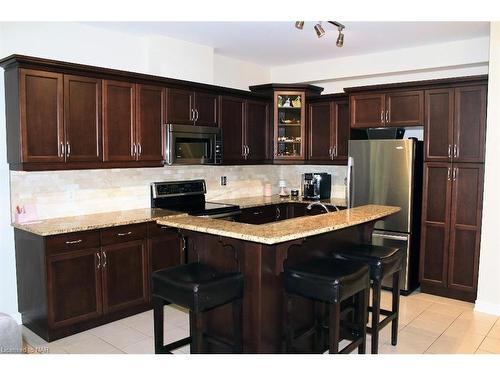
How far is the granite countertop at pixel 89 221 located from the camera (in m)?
3.49

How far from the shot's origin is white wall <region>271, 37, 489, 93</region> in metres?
4.77

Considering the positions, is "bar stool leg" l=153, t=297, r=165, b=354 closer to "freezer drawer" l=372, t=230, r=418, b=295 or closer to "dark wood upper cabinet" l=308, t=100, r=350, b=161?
"freezer drawer" l=372, t=230, r=418, b=295

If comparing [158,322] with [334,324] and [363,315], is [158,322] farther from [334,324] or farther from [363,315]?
[363,315]

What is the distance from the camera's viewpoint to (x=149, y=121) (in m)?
4.38

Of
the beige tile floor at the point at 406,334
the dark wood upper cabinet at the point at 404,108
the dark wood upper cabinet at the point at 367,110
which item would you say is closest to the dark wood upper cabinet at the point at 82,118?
the beige tile floor at the point at 406,334

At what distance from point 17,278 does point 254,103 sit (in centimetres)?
334

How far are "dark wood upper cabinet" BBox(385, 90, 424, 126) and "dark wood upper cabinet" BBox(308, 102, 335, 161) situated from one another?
89cm

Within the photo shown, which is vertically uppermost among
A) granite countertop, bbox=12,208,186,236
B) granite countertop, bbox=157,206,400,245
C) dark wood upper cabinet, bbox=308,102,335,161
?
dark wood upper cabinet, bbox=308,102,335,161

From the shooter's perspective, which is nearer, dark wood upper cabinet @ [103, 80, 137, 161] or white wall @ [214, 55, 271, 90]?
dark wood upper cabinet @ [103, 80, 137, 161]

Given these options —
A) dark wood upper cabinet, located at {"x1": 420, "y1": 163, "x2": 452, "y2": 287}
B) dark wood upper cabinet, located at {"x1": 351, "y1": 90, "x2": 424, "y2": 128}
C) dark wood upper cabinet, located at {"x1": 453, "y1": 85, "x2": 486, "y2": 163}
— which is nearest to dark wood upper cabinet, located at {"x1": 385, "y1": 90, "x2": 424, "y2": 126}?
dark wood upper cabinet, located at {"x1": 351, "y1": 90, "x2": 424, "y2": 128}

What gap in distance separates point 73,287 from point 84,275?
13cm

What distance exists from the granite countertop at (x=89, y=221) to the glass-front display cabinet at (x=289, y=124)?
6.72 feet
